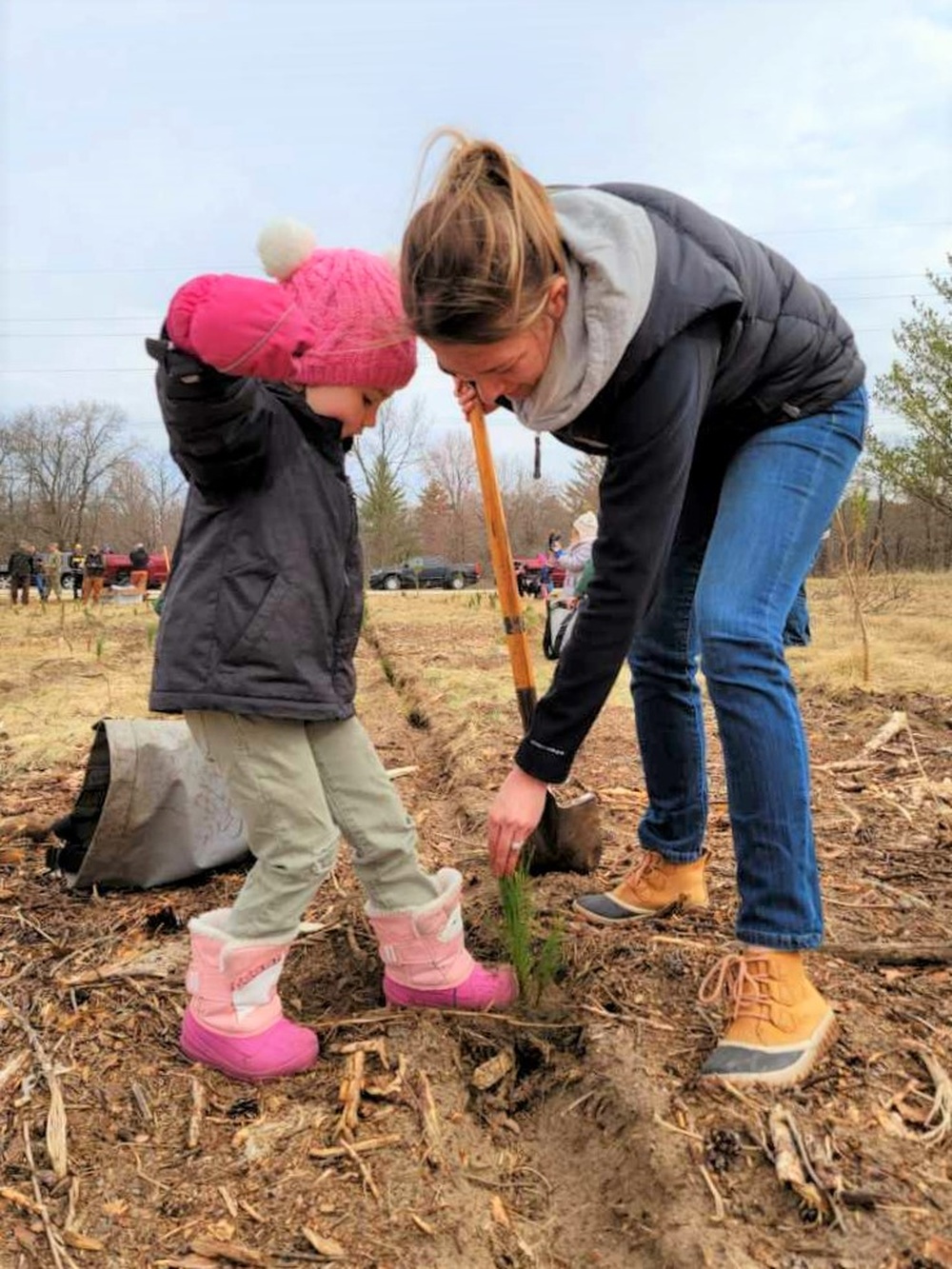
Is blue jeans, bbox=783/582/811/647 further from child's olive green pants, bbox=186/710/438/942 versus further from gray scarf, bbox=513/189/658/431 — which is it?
child's olive green pants, bbox=186/710/438/942

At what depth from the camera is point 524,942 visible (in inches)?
82.1

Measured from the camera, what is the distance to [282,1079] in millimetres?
1907

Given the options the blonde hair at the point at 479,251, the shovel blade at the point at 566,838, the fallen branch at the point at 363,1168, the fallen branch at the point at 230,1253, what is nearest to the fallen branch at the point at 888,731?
the shovel blade at the point at 566,838

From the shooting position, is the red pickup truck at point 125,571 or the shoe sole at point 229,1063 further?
the red pickup truck at point 125,571

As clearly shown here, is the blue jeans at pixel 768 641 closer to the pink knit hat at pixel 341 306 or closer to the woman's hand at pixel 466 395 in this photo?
the woman's hand at pixel 466 395

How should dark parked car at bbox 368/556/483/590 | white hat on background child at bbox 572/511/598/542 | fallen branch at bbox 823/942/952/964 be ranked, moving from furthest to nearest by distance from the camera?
1. dark parked car at bbox 368/556/483/590
2. white hat on background child at bbox 572/511/598/542
3. fallen branch at bbox 823/942/952/964

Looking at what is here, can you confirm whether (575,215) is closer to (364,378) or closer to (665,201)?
(665,201)

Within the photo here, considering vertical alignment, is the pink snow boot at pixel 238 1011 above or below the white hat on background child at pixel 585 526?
below

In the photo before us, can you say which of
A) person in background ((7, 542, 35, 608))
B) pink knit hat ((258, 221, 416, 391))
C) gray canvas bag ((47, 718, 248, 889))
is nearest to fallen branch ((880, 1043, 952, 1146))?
pink knit hat ((258, 221, 416, 391))

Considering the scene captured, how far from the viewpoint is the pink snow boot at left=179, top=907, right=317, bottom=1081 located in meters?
1.88

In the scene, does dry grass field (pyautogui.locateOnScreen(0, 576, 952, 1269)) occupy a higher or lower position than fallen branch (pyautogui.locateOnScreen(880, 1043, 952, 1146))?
lower

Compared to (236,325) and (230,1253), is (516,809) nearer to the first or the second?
(230,1253)

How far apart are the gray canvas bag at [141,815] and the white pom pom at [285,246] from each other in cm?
158

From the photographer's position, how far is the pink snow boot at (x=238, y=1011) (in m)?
1.88
